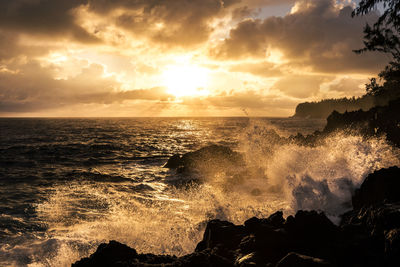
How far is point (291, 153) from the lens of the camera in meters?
18.3

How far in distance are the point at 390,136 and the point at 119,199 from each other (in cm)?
2046

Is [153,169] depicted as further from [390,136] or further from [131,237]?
[390,136]

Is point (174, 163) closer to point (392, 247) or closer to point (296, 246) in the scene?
point (296, 246)

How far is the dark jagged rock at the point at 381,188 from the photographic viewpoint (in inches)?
289

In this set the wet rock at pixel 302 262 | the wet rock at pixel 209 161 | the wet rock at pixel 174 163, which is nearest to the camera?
the wet rock at pixel 302 262

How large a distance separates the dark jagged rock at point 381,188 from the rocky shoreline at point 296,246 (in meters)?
1.66

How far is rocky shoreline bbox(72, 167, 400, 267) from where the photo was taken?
4570 mm

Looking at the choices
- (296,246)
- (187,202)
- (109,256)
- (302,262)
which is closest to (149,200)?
(187,202)

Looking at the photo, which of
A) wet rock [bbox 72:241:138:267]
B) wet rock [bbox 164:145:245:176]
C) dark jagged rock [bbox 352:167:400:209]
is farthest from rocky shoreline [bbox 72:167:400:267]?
wet rock [bbox 164:145:245:176]

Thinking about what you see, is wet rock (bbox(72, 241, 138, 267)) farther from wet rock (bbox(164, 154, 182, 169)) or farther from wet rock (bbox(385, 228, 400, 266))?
wet rock (bbox(164, 154, 182, 169))

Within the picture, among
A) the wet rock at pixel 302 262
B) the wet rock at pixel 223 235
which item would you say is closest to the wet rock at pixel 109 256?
the wet rock at pixel 223 235

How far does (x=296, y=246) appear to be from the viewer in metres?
5.23

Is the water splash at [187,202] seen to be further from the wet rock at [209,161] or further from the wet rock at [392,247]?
the wet rock at [392,247]

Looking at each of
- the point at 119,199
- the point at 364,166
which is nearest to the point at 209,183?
the point at 119,199
